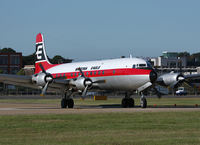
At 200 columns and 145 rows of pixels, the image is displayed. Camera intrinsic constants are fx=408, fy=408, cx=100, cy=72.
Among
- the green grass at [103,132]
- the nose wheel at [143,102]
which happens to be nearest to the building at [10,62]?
the nose wheel at [143,102]

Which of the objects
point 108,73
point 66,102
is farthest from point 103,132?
point 66,102

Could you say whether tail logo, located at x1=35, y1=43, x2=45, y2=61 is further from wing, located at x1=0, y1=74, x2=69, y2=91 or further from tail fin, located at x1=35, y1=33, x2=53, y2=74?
wing, located at x1=0, y1=74, x2=69, y2=91

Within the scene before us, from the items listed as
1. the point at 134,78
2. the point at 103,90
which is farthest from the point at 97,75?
the point at 134,78

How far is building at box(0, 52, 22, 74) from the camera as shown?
148 meters

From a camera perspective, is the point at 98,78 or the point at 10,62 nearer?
the point at 98,78

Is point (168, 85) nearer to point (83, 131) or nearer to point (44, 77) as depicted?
point (44, 77)

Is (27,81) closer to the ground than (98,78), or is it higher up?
closer to the ground

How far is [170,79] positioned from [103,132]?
1862 centimetres

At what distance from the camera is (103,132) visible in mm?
17578

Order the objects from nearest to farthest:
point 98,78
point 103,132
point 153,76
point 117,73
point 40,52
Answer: point 103,132 → point 153,76 → point 117,73 → point 98,78 → point 40,52

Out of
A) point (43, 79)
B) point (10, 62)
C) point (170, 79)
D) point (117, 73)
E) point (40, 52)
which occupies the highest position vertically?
point (10, 62)

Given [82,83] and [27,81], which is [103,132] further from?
[27,81]

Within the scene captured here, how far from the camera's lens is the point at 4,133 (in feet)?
56.6

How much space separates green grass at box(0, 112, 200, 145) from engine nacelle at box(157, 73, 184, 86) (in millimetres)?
12171
